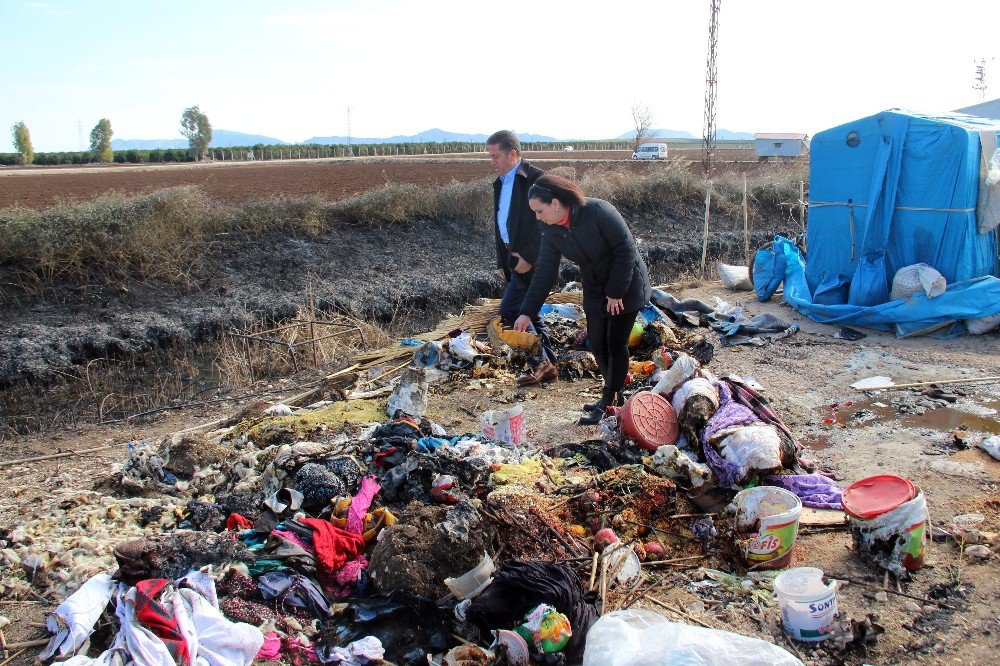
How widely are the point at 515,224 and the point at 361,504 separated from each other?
126 inches

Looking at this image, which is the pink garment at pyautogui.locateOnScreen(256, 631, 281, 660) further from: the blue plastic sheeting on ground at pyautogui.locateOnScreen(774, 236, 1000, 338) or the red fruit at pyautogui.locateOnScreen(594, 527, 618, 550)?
the blue plastic sheeting on ground at pyautogui.locateOnScreen(774, 236, 1000, 338)

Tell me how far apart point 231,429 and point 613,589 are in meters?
3.60

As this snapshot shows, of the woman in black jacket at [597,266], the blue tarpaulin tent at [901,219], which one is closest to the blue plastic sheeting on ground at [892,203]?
the blue tarpaulin tent at [901,219]

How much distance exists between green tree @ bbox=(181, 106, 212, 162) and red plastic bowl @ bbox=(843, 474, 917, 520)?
3305 inches

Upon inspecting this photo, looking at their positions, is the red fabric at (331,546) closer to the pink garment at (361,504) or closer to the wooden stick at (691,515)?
the pink garment at (361,504)

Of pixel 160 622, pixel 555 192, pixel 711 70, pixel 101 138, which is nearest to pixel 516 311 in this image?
pixel 555 192

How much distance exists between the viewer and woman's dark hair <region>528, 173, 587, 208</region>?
15.6 feet

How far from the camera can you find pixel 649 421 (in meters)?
4.50

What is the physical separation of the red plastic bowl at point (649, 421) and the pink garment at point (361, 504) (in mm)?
1590

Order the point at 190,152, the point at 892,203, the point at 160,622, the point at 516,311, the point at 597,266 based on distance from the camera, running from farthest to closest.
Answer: the point at 190,152
the point at 892,203
the point at 516,311
the point at 597,266
the point at 160,622

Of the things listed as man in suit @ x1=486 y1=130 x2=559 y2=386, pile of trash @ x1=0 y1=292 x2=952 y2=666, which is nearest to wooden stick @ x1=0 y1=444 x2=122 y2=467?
pile of trash @ x1=0 y1=292 x2=952 y2=666

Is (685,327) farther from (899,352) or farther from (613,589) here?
(613,589)

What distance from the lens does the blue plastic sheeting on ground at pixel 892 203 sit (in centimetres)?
786

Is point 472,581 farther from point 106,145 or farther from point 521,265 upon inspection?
point 106,145
